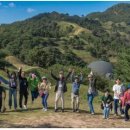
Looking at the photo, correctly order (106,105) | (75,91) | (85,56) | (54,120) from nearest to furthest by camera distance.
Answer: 1. (54,120)
2. (106,105)
3. (75,91)
4. (85,56)

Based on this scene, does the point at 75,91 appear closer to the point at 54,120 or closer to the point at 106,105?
the point at 106,105

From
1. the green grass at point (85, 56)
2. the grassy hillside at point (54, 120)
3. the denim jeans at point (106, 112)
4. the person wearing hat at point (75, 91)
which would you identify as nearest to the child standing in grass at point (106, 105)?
the denim jeans at point (106, 112)

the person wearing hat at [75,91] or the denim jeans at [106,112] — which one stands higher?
the person wearing hat at [75,91]

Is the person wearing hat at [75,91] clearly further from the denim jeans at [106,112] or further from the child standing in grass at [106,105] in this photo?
the denim jeans at [106,112]

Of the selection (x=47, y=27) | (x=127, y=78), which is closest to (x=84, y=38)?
(x=47, y=27)

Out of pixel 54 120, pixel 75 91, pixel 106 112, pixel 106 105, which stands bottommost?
pixel 54 120

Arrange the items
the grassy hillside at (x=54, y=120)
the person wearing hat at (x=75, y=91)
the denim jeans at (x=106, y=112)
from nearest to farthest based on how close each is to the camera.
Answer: the grassy hillside at (x=54, y=120)
the denim jeans at (x=106, y=112)
the person wearing hat at (x=75, y=91)

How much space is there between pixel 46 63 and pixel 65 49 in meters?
38.1

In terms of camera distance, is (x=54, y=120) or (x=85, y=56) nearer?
(x=54, y=120)

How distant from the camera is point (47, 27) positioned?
19688 cm

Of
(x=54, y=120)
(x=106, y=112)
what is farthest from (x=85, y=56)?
(x=54, y=120)

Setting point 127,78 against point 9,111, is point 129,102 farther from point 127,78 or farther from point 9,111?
point 127,78

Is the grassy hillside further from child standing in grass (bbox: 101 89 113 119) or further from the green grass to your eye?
the green grass

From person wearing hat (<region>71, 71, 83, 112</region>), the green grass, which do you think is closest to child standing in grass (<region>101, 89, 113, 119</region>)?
person wearing hat (<region>71, 71, 83, 112</region>)
